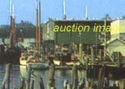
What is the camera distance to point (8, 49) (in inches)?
5610

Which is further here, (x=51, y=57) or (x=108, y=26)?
(x=108, y=26)

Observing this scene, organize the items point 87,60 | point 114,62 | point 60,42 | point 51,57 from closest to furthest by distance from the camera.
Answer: point 114,62, point 87,60, point 51,57, point 60,42

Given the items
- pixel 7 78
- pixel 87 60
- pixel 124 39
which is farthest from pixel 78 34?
pixel 7 78

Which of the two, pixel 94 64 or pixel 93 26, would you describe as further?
pixel 93 26

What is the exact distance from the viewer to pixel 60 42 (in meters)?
126

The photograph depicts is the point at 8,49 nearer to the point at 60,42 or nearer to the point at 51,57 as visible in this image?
the point at 60,42

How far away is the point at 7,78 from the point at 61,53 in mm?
69019

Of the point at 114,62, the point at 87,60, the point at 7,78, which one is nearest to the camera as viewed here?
the point at 7,78

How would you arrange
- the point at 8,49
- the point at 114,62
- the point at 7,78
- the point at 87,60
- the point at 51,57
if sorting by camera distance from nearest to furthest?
the point at 7,78, the point at 114,62, the point at 87,60, the point at 51,57, the point at 8,49

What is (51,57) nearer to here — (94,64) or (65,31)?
(65,31)

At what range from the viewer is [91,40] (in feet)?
414

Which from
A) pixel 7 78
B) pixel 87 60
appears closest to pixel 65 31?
pixel 87 60

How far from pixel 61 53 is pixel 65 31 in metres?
14.2

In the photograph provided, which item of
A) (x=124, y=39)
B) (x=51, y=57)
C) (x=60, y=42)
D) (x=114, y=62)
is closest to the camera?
(x=114, y=62)
